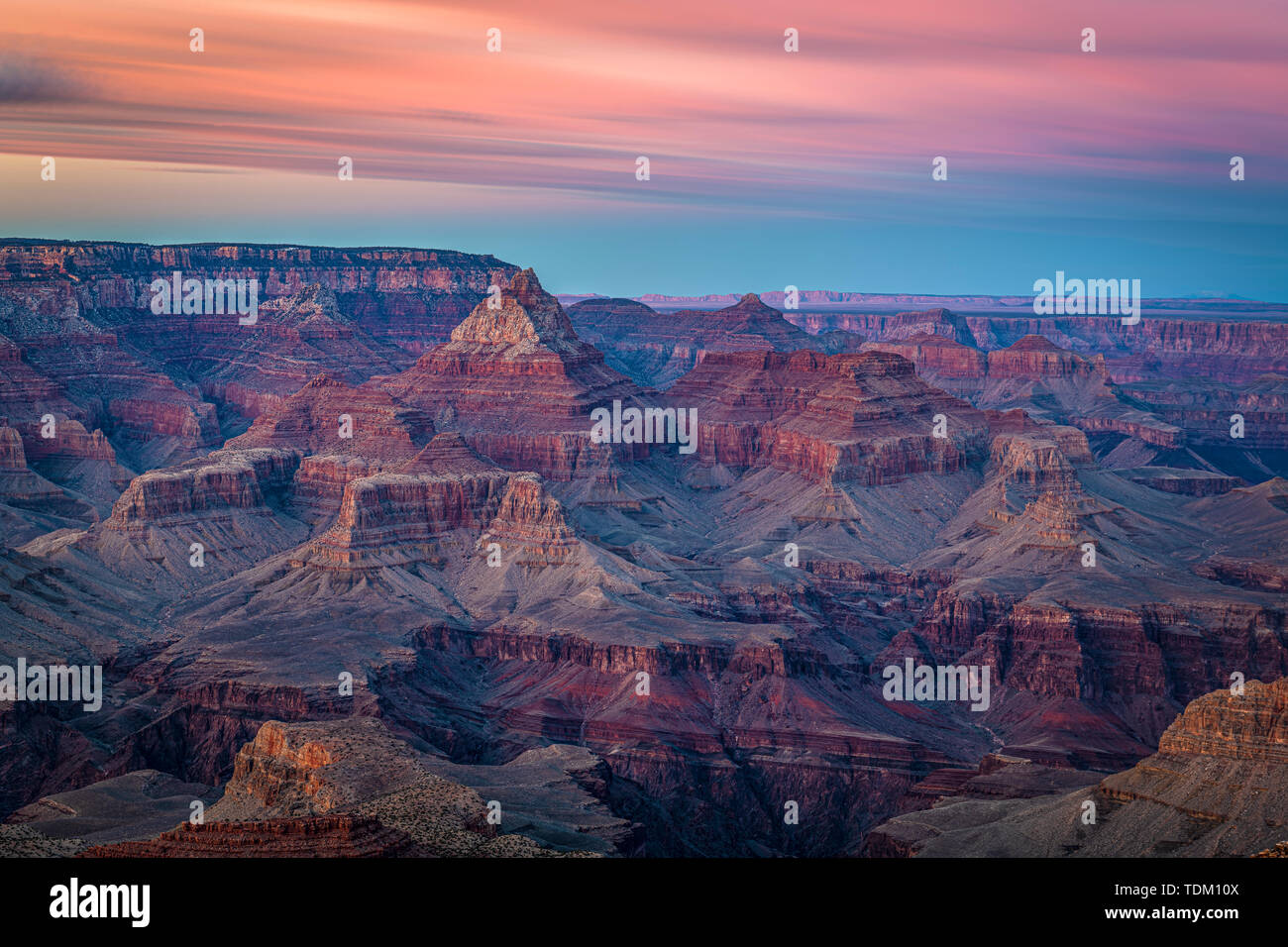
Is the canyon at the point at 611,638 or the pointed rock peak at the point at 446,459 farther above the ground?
the pointed rock peak at the point at 446,459

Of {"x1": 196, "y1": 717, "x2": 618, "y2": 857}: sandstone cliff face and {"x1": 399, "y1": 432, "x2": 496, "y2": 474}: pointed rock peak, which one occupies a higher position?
{"x1": 399, "y1": 432, "x2": 496, "y2": 474}: pointed rock peak

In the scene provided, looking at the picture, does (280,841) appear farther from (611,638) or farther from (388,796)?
(611,638)

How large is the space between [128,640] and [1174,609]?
85.0 metres

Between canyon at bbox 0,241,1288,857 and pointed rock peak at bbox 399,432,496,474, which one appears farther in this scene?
pointed rock peak at bbox 399,432,496,474

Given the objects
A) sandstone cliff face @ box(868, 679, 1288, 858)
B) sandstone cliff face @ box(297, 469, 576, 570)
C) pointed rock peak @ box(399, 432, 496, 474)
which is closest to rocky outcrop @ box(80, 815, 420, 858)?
sandstone cliff face @ box(868, 679, 1288, 858)

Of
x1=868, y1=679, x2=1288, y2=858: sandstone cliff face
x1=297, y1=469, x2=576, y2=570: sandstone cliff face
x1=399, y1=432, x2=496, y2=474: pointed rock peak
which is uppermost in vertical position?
x1=399, y1=432, x2=496, y2=474: pointed rock peak

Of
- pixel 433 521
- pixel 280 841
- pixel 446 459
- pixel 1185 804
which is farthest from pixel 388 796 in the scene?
pixel 446 459

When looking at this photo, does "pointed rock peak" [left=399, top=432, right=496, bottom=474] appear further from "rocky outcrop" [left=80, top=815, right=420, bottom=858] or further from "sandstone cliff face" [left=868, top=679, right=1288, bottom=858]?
"rocky outcrop" [left=80, top=815, right=420, bottom=858]

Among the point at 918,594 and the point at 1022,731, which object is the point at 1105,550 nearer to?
the point at 918,594

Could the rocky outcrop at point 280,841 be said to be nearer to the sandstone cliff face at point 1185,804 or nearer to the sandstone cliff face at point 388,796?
the sandstone cliff face at point 388,796

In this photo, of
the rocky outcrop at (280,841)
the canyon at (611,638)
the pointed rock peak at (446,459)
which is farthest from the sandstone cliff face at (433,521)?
the rocky outcrop at (280,841)

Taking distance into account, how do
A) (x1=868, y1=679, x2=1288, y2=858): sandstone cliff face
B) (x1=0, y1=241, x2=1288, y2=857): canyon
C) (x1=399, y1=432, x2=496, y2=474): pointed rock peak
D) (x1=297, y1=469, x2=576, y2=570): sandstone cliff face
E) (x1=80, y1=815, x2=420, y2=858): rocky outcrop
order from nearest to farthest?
(x1=80, y1=815, x2=420, y2=858): rocky outcrop → (x1=868, y1=679, x2=1288, y2=858): sandstone cliff face → (x1=0, y1=241, x2=1288, y2=857): canyon → (x1=297, y1=469, x2=576, y2=570): sandstone cliff face → (x1=399, y1=432, x2=496, y2=474): pointed rock peak

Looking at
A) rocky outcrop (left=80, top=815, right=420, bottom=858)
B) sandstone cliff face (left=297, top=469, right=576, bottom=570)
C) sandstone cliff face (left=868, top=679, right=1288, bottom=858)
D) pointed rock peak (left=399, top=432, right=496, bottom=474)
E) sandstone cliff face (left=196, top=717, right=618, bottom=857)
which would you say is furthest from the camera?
pointed rock peak (left=399, top=432, right=496, bottom=474)
